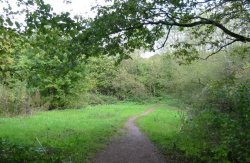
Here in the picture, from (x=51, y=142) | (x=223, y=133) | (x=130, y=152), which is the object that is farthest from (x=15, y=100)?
(x=223, y=133)

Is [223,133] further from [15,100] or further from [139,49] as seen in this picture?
[15,100]

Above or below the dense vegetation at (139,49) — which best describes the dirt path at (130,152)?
below

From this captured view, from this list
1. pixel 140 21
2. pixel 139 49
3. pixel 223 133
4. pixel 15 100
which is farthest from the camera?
pixel 15 100

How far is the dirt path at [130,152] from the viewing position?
→ 11.4 metres

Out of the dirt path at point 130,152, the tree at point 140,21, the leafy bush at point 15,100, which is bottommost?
the dirt path at point 130,152

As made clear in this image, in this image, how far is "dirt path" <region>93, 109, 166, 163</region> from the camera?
1140 cm

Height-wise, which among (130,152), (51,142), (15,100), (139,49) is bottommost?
(130,152)

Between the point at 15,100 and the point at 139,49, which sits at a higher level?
the point at 139,49

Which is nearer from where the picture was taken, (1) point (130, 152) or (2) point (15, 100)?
(1) point (130, 152)

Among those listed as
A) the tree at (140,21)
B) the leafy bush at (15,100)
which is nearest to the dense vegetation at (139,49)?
the tree at (140,21)

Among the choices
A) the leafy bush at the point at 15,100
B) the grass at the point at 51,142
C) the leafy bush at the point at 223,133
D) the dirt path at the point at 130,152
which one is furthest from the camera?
the leafy bush at the point at 15,100

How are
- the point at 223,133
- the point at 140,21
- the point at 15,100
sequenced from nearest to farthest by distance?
the point at 223,133, the point at 140,21, the point at 15,100

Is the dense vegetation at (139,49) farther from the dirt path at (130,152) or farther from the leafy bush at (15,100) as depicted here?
the leafy bush at (15,100)

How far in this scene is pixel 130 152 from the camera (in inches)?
500
